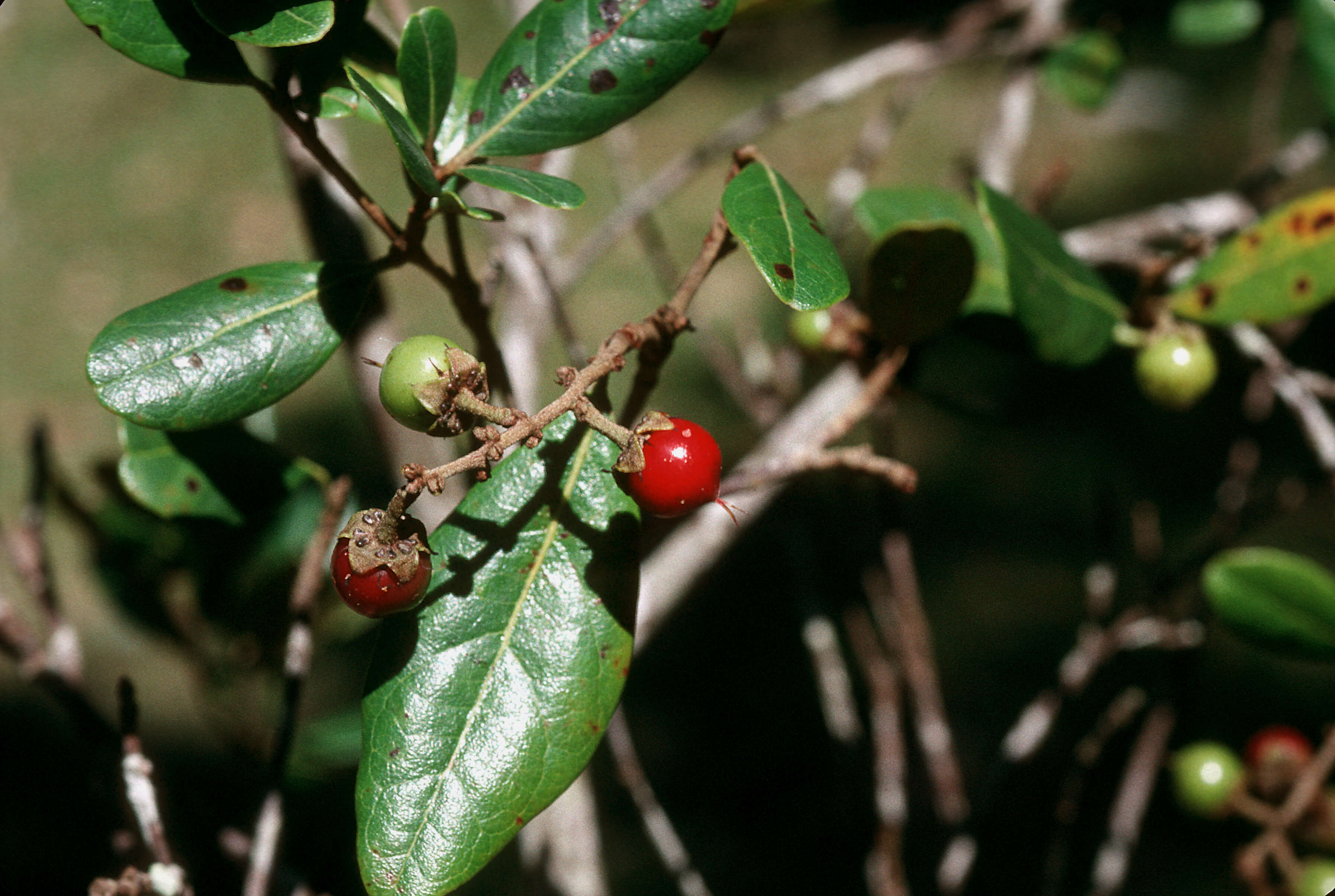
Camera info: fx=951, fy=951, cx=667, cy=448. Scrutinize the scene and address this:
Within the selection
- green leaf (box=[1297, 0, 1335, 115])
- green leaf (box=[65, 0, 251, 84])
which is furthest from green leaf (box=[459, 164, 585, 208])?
green leaf (box=[1297, 0, 1335, 115])

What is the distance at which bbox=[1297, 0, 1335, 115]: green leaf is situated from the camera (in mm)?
1690

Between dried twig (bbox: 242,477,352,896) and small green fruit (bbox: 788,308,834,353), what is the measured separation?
831 millimetres

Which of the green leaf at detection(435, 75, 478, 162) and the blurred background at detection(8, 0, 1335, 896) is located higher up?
the green leaf at detection(435, 75, 478, 162)

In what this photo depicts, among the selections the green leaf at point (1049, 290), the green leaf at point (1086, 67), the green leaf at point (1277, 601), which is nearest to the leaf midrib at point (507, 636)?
the green leaf at point (1049, 290)

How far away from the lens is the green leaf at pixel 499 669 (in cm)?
89

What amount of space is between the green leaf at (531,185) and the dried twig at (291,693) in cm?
48

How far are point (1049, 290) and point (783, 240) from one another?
0.51 meters

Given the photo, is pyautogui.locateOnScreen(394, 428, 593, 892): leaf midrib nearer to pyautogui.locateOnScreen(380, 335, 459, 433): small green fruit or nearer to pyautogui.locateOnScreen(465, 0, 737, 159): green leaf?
pyautogui.locateOnScreen(380, 335, 459, 433): small green fruit

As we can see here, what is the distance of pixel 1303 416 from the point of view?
1.48 meters

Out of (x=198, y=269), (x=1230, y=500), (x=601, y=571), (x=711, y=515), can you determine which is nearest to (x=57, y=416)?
(x=198, y=269)

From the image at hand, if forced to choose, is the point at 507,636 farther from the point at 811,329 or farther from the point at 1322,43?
the point at 1322,43

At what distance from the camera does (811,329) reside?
67.4 inches

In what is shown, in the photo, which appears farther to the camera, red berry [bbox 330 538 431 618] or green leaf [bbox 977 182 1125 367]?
green leaf [bbox 977 182 1125 367]

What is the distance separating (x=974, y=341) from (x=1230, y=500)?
2.44ft
